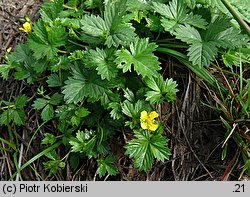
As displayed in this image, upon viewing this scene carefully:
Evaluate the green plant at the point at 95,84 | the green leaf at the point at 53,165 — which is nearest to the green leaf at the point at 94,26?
the green plant at the point at 95,84

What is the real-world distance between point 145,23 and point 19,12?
76cm

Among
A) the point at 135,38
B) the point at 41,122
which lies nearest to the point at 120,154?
the point at 41,122

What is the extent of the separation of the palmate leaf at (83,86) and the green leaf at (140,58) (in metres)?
0.12

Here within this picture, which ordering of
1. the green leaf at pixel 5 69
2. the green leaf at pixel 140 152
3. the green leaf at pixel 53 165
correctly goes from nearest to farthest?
the green leaf at pixel 140 152 < the green leaf at pixel 53 165 < the green leaf at pixel 5 69

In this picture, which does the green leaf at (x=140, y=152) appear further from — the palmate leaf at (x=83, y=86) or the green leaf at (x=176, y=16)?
the green leaf at (x=176, y=16)

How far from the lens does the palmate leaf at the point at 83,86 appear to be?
1.54m

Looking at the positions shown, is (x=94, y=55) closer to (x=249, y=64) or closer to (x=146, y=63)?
(x=146, y=63)

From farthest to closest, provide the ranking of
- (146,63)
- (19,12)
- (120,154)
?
1. (19,12)
2. (120,154)
3. (146,63)

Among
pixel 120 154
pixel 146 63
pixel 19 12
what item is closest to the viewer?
pixel 146 63

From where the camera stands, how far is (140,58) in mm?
1549

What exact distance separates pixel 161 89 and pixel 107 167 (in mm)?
408

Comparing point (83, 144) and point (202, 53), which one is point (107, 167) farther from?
point (202, 53)

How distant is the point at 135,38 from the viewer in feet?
5.18

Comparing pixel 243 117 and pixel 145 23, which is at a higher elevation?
pixel 145 23
